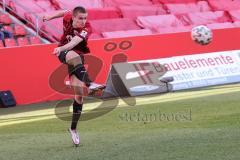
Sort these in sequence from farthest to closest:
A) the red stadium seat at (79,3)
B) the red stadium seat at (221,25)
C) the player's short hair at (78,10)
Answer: the red stadium seat at (221,25) < the red stadium seat at (79,3) < the player's short hair at (78,10)

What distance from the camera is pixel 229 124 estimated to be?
10891 millimetres

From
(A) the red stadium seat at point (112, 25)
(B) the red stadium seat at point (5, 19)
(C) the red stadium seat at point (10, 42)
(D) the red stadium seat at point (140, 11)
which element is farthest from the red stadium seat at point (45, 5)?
(C) the red stadium seat at point (10, 42)

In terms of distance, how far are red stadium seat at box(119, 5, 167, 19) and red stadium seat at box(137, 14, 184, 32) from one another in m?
0.55

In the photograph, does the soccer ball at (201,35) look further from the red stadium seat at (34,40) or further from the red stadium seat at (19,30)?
the red stadium seat at (19,30)

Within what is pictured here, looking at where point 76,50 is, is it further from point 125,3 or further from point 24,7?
point 125,3

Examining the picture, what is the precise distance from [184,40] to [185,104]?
5353 millimetres

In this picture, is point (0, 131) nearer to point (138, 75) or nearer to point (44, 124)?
point (44, 124)

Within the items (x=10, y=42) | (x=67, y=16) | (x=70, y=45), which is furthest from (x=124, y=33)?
(x=70, y=45)

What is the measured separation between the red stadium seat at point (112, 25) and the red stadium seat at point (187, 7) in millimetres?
2759

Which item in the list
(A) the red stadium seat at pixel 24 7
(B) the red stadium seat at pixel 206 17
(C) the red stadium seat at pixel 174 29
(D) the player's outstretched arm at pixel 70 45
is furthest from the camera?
(B) the red stadium seat at pixel 206 17

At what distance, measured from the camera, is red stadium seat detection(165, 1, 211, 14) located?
974 inches

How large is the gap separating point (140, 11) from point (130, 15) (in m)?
0.55

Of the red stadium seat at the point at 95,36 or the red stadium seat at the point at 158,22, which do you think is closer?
the red stadium seat at the point at 95,36

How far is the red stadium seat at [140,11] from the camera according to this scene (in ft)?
76.0
